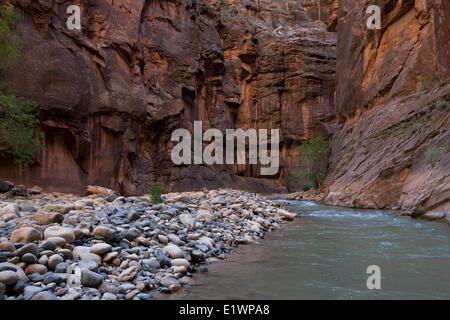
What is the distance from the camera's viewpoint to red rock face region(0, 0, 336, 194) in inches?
541

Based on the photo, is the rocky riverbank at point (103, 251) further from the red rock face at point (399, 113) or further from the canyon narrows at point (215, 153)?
the red rock face at point (399, 113)

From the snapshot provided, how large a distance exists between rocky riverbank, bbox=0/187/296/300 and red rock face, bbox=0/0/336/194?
10.1m

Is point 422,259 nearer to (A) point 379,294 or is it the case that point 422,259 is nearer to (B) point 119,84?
(A) point 379,294

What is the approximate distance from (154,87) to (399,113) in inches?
602

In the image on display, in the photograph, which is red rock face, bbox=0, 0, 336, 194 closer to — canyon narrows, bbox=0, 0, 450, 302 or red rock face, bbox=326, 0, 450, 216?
canyon narrows, bbox=0, 0, 450, 302

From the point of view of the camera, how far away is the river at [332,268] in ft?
9.78

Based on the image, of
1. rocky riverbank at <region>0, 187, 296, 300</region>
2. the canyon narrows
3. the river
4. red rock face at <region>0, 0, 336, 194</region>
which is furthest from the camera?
red rock face at <region>0, 0, 336, 194</region>

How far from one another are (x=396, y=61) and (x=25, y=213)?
743 inches

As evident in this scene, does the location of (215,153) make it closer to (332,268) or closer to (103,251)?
(332,268)

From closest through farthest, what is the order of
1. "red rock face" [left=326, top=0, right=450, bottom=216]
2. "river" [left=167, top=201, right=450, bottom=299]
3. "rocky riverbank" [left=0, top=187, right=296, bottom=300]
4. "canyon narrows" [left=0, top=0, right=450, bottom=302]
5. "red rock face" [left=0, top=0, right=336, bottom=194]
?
"rocky riverbank" [left=0, top=187, right=296, bottom=300] < "river" [left=167, top=201, right=450, bottom=299] < "canyon narrows" [left=0, top=0, right=450, bottom=302] < "red rock face" [left=326, top=0, right=450, bottom=216] < "red rock face" [left=0, top=0, right=336, bottom=194]

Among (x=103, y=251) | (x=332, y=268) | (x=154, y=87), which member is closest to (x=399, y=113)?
(x=332, y=268)

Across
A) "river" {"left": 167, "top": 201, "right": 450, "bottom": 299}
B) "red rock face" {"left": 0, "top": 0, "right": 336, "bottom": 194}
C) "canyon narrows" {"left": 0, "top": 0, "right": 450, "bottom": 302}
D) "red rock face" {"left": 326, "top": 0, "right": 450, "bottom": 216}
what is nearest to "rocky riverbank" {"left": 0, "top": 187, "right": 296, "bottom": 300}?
"canyon narrows" {"left": 0, "top": 0, "right": 450, "bottom": 302}

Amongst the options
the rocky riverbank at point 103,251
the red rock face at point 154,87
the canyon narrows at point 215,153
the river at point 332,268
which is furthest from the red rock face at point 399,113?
the red rock face at point 154,87
